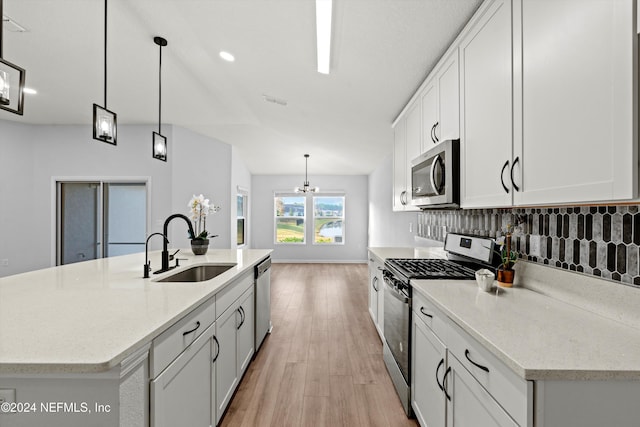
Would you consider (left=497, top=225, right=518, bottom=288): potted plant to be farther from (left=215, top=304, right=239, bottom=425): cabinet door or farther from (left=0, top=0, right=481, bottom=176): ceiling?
(left=215, top=304, right=239, bottom=425): cabinet door

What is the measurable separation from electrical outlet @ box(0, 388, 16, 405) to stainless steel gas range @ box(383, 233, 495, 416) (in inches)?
68.2

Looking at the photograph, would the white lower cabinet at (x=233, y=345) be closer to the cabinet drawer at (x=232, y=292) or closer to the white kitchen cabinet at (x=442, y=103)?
the cabinet drawer at (x=232, y=292)

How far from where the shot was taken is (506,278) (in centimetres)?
166

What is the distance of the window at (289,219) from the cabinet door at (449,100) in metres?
6.35

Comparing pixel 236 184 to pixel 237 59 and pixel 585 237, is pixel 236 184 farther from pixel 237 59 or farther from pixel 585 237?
pixel 585 237

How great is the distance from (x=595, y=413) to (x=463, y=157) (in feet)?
4.39

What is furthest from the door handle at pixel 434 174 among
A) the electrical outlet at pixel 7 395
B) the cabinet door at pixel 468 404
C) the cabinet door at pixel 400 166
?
the electrical outlet at pixel 7 395

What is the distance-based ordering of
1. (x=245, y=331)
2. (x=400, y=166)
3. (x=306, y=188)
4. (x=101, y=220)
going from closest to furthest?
(x=245, y=331) < (x=400, y=166) < (x=101, y=220) < (x=306, y=188)

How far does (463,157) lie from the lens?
180cm

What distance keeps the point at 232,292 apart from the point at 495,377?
1525 millimetres

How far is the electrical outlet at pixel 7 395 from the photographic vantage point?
0.81 meters

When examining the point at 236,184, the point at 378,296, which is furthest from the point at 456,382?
the point at 236,184

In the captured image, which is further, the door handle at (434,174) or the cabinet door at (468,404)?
the door handle at (434,174)

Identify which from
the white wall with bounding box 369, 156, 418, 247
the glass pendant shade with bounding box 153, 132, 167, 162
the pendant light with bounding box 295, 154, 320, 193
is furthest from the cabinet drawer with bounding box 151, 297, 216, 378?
the pendant light with bounding box 295, 154, 320, 193
